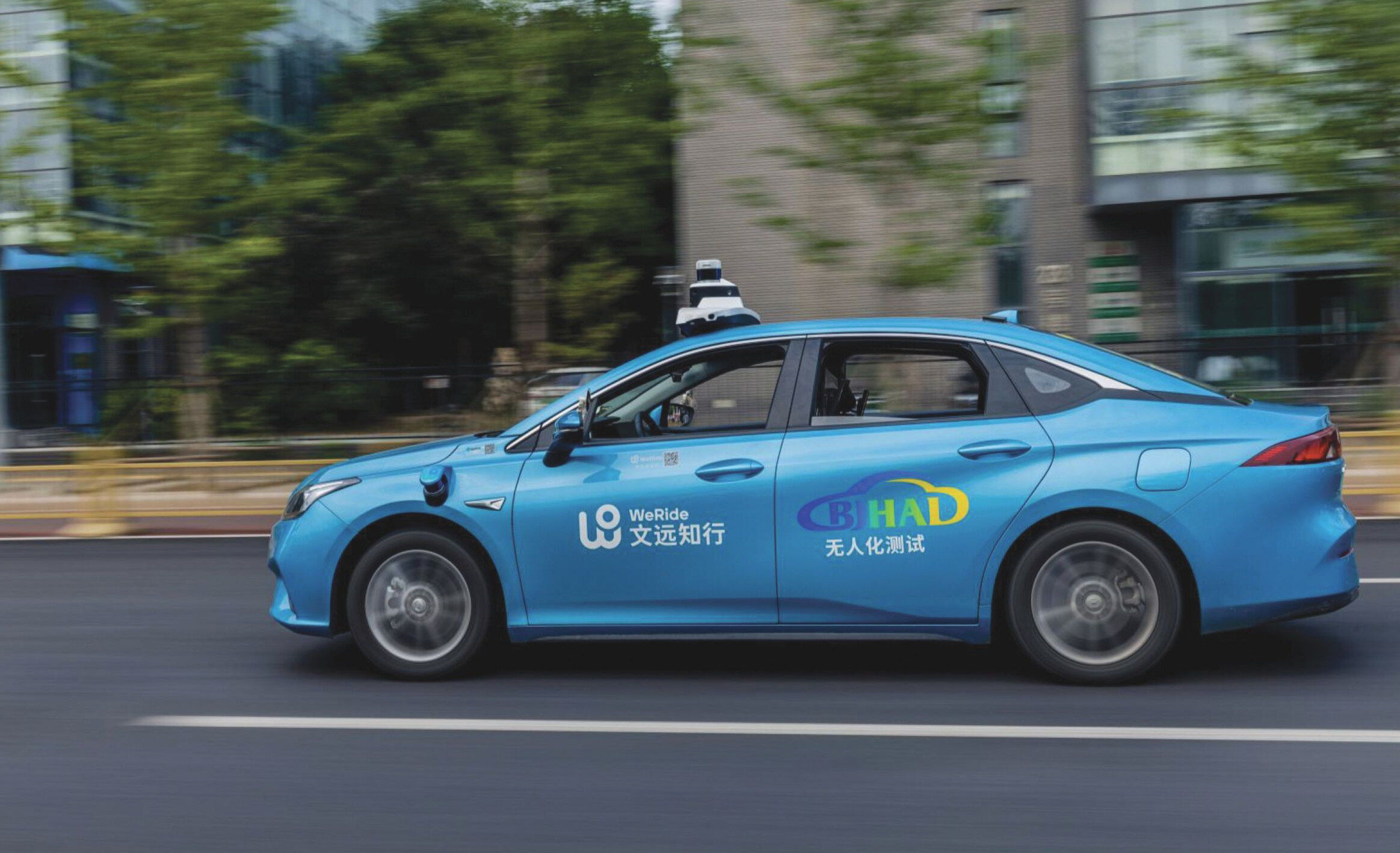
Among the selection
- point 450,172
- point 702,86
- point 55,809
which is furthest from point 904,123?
point 55,809

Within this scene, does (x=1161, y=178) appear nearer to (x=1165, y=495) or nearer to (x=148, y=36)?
(x=148, y=36)

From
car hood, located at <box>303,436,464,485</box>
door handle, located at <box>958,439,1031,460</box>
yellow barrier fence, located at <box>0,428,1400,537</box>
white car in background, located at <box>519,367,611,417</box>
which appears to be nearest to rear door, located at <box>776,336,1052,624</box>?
door handle, located at <box>958,439,1031,460</box>

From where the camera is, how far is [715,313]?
6.84 metres

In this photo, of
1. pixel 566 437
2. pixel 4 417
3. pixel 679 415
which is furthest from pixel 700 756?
pixel 4 417

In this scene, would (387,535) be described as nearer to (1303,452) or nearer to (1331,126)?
(1303,452)

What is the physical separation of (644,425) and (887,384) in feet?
3.66

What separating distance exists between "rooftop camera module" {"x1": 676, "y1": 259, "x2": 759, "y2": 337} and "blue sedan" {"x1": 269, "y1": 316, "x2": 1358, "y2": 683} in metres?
0.25

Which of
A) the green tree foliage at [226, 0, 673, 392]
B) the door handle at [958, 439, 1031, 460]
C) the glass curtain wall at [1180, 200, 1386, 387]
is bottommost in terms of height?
the door handle at [958, 439, 1031, 460]

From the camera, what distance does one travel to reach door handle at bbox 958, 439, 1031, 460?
19.3 feet

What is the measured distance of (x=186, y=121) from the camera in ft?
55.6

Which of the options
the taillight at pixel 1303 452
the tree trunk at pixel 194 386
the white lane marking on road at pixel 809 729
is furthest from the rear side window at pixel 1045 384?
the tree trunk at pixel 194 386

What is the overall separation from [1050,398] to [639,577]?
180cm

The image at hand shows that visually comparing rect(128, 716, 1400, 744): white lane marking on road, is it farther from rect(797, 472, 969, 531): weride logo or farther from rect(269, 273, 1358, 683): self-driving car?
rect(797, 472, 969, 531): weride logo

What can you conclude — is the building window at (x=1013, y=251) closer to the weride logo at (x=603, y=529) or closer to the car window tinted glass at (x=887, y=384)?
the car window tinted glass at (x=887, y=384)
